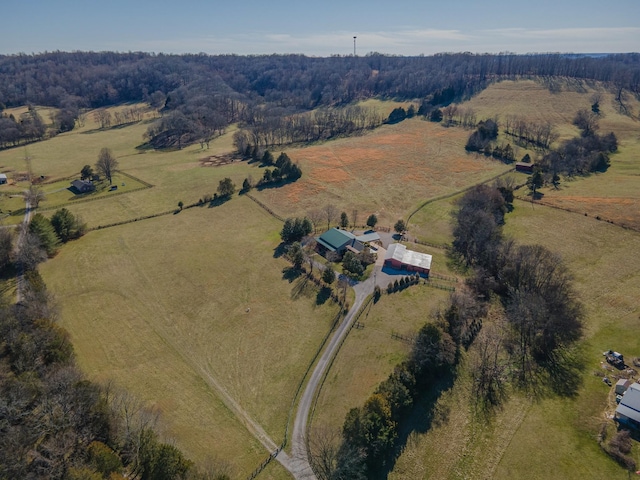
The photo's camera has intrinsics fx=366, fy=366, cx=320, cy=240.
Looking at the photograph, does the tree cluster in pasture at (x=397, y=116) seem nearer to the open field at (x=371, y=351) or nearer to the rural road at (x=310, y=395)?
the rural road at (x=310, y=395)

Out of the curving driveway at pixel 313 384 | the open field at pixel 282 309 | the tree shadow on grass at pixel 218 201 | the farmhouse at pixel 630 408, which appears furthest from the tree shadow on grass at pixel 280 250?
the farmhouse at pixel 630 408

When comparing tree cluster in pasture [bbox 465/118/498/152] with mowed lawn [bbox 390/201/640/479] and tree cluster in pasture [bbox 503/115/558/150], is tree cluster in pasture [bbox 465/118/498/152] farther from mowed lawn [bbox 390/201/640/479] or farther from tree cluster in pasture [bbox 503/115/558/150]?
mowed lawn [bbox 390/201/640/479]

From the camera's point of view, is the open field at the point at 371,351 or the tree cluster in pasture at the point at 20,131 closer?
the open field at the point at 371,351

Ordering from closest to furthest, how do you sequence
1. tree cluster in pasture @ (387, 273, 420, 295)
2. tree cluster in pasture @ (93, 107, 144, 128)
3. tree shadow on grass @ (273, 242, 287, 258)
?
A: tree cluster in pasture @ (387, 273, 420, 295)
tree shadow on grass @ (273, 242, 287, 258)
tree cluster in pasture @ (93, 107, 144, 128)

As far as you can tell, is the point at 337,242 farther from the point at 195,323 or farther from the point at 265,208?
the point at 195,323

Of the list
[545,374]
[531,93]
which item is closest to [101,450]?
[545,374]

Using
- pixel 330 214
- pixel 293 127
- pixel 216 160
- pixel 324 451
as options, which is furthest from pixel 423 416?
pixel 293 127

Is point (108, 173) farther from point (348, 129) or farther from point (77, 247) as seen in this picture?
point (348, 129)

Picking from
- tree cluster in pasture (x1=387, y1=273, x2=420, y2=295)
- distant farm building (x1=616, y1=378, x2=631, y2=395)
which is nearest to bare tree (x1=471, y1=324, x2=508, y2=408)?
distant farm building (x1=616, y1=378, x2=631, y2=395)
